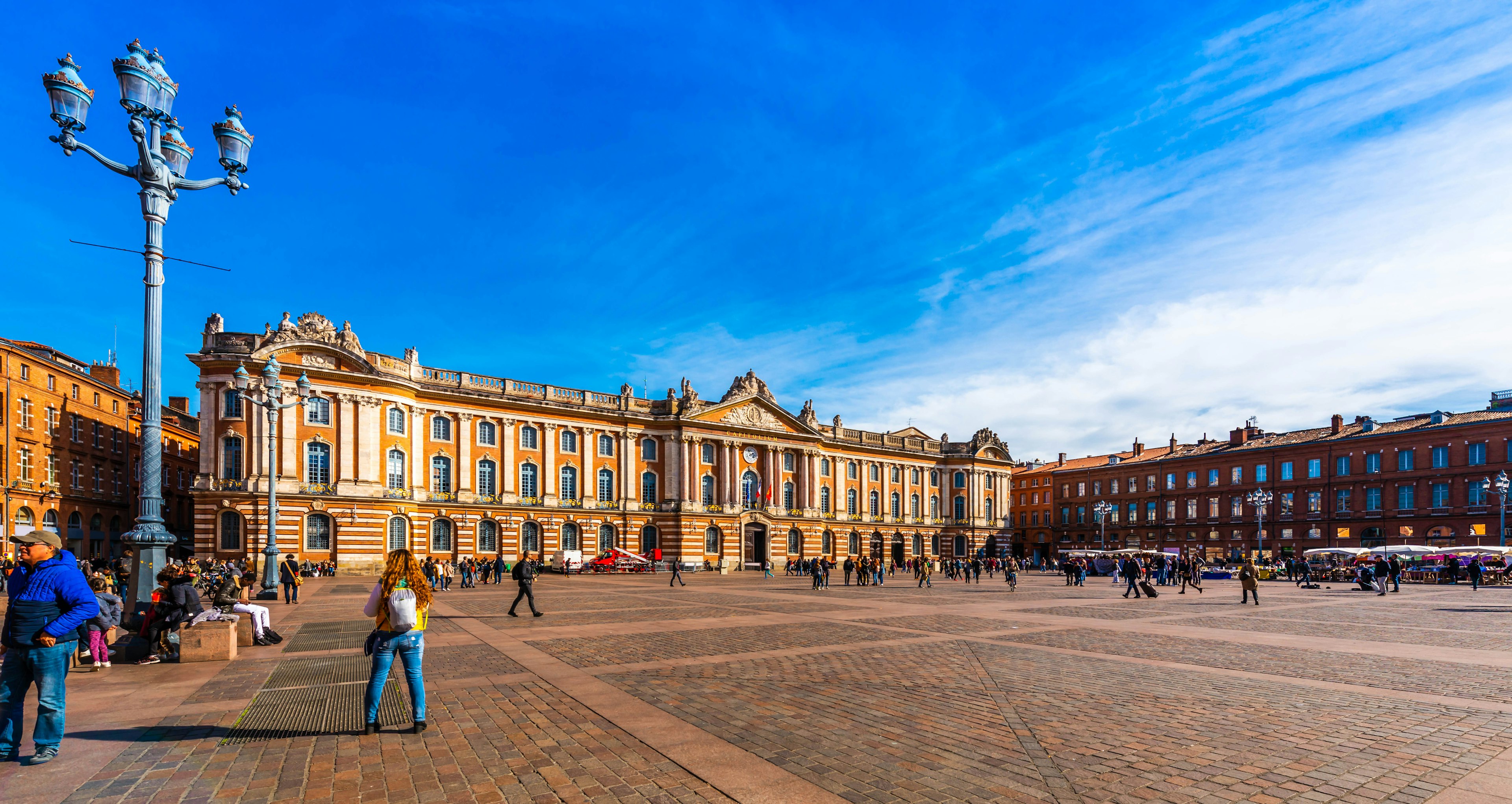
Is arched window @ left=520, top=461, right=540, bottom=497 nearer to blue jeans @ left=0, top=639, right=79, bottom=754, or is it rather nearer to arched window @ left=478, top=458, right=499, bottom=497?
arched window @ left=478, top=458, right=499, bottom=497

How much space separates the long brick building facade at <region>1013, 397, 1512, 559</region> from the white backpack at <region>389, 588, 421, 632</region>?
76.3 m

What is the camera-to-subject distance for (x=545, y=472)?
61.2 meters

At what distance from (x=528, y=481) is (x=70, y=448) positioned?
2752 cm

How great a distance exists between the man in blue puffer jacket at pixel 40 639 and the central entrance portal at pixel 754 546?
62566 millimetres

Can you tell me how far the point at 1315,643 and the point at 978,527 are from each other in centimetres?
7158

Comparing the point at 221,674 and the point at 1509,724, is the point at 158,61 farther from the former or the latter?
the point at 1509,724

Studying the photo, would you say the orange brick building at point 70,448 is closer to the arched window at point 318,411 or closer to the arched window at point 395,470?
the arched window at point 318,411

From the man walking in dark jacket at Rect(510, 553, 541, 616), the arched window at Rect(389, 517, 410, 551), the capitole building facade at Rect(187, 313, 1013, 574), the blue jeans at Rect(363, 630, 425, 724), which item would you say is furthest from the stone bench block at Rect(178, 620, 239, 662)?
the arched window at Rect(389, 517, 410, 551)

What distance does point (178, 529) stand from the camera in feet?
221

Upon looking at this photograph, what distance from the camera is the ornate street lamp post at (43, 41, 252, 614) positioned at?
12.1 meters

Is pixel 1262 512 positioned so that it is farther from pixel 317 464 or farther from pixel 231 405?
pixel 231 405

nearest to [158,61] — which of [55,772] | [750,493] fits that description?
[55,772]

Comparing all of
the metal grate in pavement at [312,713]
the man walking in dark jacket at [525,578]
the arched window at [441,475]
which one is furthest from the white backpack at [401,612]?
the arched window at [441,475]

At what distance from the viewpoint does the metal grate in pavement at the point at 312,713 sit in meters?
8.18
